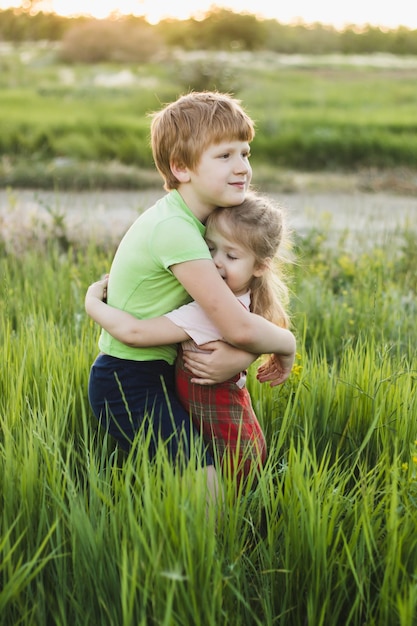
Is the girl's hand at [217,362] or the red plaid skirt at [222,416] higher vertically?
the girl's hand at [217,362]

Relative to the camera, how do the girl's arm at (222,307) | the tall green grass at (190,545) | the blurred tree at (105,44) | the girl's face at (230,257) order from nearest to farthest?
the tall green grass at (190,545)
the girl's arm at (222,307)
the girl's face at (230,257)
the blurred tree at (105,44)

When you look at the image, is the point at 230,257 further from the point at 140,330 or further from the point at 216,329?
the point at 140,330

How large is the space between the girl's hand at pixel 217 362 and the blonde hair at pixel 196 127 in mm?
459

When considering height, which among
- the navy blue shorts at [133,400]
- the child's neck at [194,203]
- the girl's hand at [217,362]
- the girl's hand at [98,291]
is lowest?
the navy blue shorts at [133,400]

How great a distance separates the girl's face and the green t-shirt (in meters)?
0.05

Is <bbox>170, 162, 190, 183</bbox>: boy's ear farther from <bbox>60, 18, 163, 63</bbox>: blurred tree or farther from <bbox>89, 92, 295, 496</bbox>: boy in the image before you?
<bbox>60, 18, 163, 63</bbox>: blurred tree

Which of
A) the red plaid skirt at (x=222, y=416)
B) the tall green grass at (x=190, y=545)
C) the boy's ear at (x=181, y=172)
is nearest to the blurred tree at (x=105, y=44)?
the boy's ear at (x=181, y=172)

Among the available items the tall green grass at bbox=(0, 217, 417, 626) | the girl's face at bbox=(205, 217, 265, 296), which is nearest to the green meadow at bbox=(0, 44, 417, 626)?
the tall green grass at bbox=(0, 217, 417, 626)

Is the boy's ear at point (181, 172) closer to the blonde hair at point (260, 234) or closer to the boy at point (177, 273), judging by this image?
the boy at point (177, 273)

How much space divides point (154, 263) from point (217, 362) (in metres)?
0.29

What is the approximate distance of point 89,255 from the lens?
412 cm

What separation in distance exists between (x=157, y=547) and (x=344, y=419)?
0.98 meters

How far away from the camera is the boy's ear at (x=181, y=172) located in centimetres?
212

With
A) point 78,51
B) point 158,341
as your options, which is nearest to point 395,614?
point 158,341
